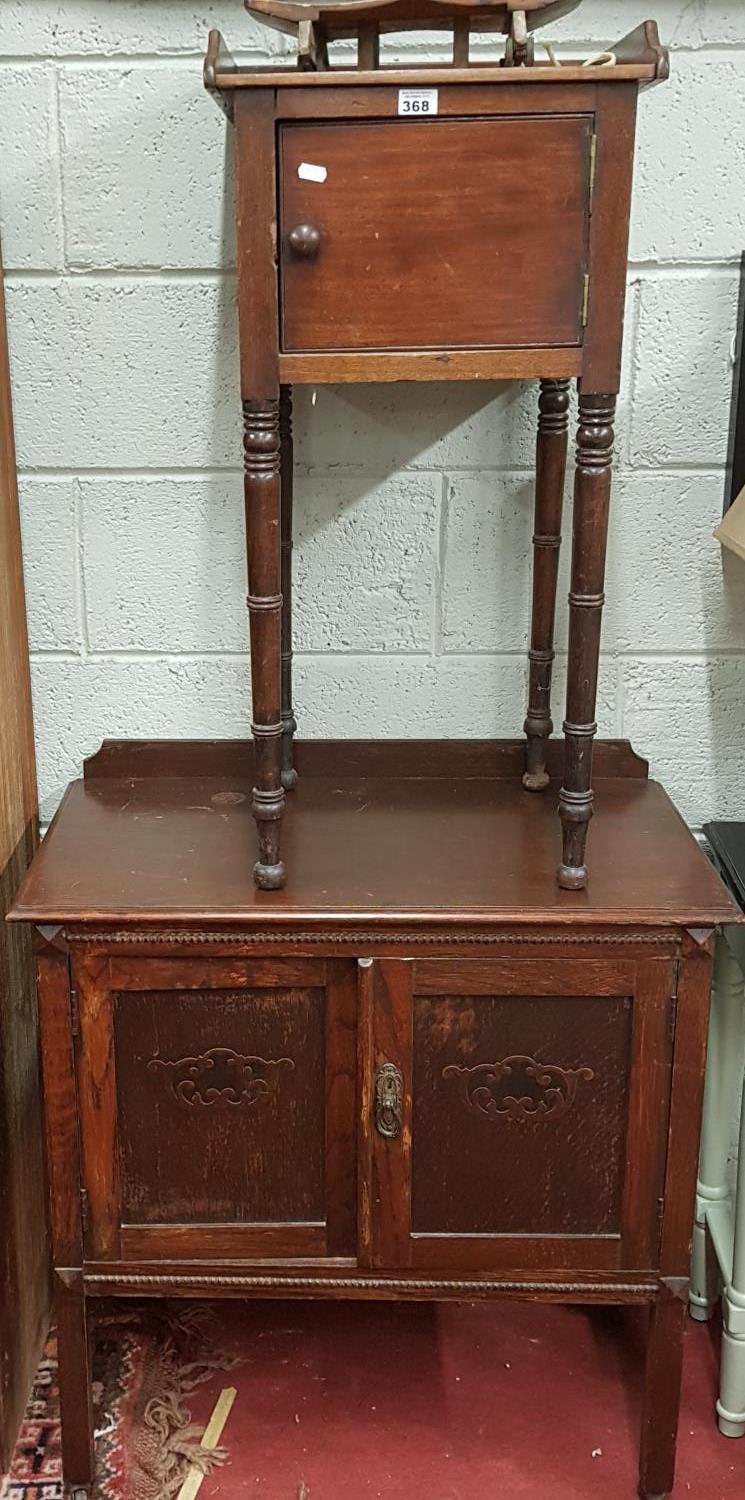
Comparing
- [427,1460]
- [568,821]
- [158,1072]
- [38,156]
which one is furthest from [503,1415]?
[38,156]

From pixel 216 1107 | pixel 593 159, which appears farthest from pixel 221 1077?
pixel 593 159

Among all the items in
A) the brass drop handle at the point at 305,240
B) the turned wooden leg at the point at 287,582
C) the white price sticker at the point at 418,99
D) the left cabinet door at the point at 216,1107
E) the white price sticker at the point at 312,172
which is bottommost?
the left cabinet door at the point at 216,1107

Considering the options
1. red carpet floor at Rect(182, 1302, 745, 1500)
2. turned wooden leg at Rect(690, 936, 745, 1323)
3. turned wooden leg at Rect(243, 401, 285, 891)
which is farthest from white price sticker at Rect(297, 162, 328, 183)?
red carpet floor at Rect(182, 1302, 745, 1500)

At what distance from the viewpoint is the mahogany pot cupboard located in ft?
4.71

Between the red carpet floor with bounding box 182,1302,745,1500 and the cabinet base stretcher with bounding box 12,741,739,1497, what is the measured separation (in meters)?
0.13

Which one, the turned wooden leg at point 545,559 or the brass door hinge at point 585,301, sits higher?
the brass door hinge at point 585,301

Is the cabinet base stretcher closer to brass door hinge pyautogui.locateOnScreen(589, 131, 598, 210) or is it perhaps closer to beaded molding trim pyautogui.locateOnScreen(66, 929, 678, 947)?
beaded molding trim pyautogui.locateOnScreen(66, 929, 678, 947)

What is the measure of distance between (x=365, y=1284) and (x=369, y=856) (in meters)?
0.54

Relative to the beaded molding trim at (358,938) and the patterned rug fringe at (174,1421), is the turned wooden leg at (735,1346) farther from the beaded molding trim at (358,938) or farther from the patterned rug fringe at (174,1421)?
the patterned rug fringe at (174,1421)

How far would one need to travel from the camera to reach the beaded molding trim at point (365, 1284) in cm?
170

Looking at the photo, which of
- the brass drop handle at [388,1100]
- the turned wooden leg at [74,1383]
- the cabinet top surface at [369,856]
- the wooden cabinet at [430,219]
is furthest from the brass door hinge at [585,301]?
the turned wooden leg at [74,1383]

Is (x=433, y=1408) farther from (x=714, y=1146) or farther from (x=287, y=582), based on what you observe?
(x=287, y=582)

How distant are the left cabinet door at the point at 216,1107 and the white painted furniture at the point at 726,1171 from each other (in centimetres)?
56

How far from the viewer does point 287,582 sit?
1.92 metres
